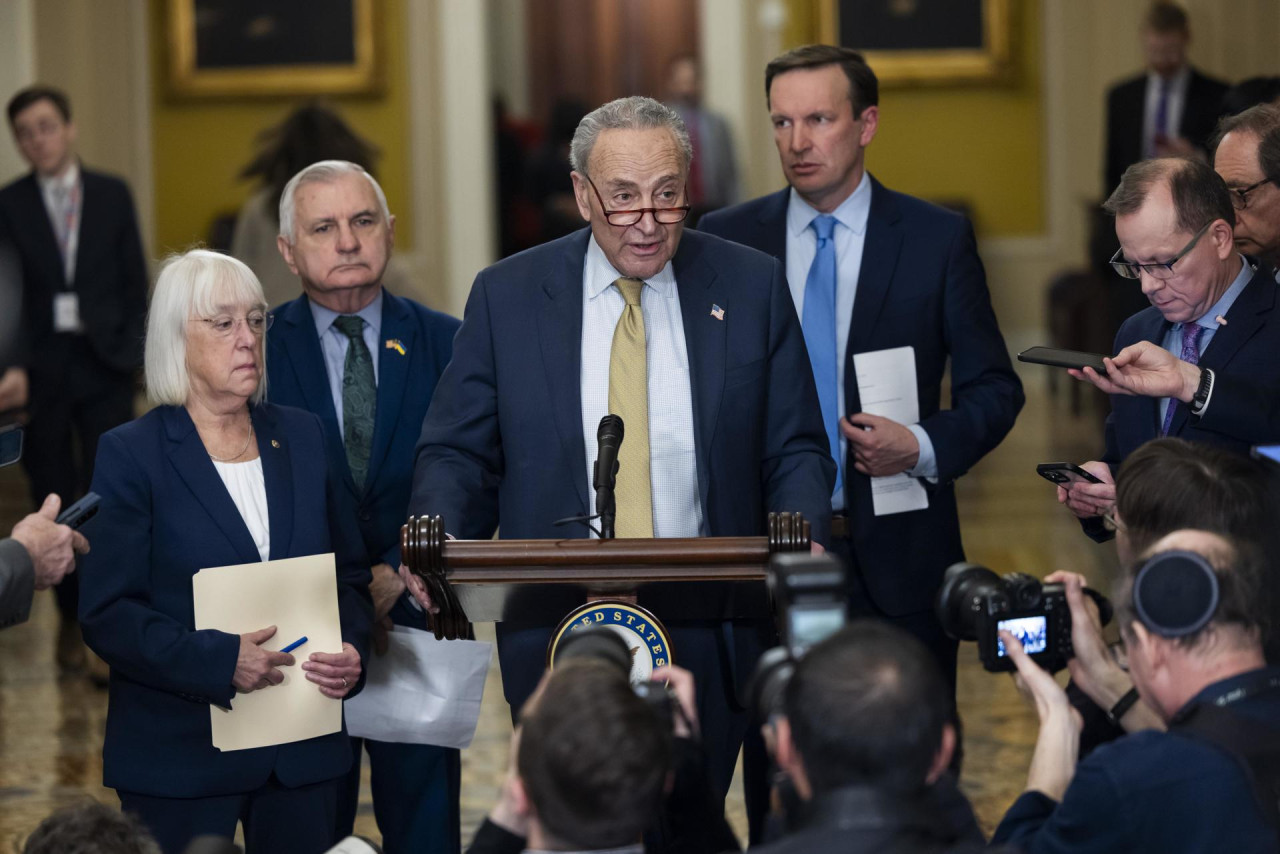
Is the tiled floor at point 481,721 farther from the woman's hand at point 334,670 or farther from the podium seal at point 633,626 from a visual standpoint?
the podium seal at point 633,626

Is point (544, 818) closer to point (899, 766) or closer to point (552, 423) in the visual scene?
point (899, 766)

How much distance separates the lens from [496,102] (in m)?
14.2

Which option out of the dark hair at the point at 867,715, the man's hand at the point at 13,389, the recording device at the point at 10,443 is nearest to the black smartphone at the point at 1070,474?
the dark hair at the point at 867,715

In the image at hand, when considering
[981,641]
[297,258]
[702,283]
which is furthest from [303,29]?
[981,641]

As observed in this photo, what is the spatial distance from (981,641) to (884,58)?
1235 centimetres

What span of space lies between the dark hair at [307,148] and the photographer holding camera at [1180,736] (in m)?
3.48

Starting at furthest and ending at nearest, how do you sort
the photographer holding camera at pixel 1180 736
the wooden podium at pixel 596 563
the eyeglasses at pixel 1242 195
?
the eyeglasses at pixel 1242 195
the wooden podium at pixel 596 563
the photographer holding camera at pixel 1180 736

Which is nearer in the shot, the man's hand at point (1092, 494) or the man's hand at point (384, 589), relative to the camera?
the man's hand at point (1092, 494)

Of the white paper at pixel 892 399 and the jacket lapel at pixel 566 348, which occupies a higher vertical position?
the jacket lapel at pixel 566 348

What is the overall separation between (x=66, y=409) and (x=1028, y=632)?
5.31 metres

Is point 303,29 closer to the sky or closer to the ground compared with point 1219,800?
closer to the sky

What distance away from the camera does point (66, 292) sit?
6.97 metres

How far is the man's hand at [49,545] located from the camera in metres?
3.10

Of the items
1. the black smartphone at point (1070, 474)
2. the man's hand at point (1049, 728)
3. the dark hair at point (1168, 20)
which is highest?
the dark hair at point (1168, 20)
